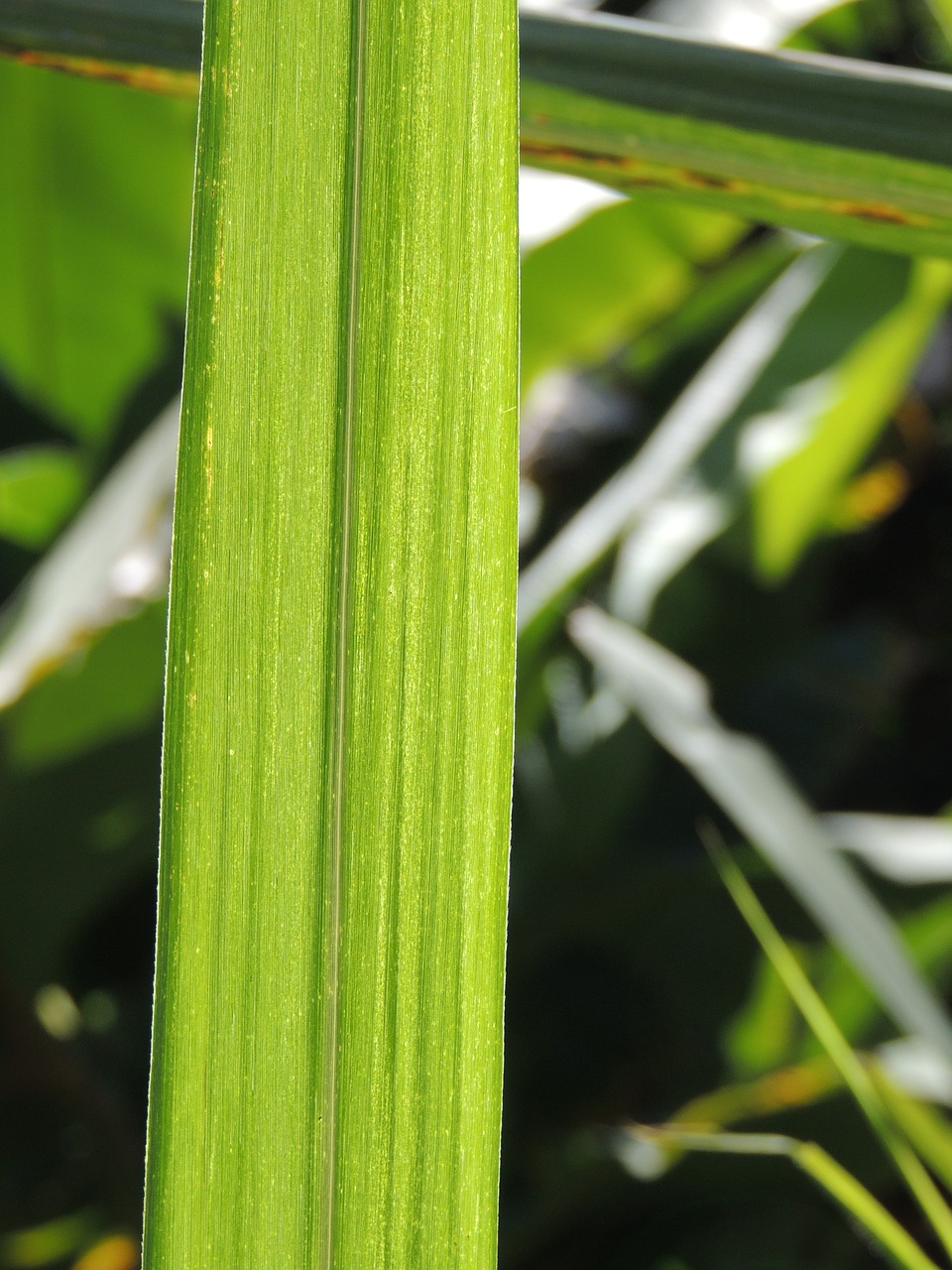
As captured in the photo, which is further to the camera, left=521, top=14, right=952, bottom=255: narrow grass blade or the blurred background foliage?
the blurred background foliage

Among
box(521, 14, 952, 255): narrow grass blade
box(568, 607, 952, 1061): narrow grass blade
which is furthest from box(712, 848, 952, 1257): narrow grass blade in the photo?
box(521, 14, 952, 255): narrow grass blade

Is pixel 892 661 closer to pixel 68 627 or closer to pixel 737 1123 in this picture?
pixel 737 1123

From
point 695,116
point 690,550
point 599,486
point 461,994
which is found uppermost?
point 599,486

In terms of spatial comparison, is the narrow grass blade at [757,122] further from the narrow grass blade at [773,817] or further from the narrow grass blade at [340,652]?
the narrow grass blade at [773,817]

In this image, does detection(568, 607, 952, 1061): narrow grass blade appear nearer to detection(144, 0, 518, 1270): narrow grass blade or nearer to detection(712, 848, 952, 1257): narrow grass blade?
detection(712, 848, 952, 1257): narrow grass blade

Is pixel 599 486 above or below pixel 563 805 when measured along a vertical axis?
above

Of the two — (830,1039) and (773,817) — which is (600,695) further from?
(830,1039)

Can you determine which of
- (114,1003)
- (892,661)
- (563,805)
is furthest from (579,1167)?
(892,661)

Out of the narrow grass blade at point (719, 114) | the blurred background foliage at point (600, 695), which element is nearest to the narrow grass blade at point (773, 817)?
the blurred background foliage at point (600, 695)
